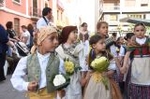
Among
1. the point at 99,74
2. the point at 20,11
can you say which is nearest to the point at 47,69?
the point at 99,74

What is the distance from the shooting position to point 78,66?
5.78 m

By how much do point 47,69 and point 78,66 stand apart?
1819mm

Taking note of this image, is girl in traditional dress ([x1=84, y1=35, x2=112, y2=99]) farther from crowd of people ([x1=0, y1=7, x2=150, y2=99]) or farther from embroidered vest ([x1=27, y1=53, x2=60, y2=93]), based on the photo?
embroidered vest ([x1=27, y1=53, x2=60, y2=93])

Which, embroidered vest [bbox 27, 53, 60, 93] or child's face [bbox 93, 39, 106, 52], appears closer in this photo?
embroidered vest [bbox 27, 53, 60, 93]

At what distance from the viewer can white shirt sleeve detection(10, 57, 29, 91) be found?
385cm

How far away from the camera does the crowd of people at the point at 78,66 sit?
13.1 feet

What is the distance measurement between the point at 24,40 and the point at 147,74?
988 cm

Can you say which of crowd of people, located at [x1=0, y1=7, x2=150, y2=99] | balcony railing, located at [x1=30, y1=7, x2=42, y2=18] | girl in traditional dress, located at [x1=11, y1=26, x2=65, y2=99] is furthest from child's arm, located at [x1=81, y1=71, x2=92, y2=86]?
balcony railing, located at [x1=30, y1=7, x2=42, y2=18]

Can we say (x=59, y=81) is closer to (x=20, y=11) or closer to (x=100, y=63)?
(x=100, y=63)

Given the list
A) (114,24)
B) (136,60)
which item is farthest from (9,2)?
(114,24)

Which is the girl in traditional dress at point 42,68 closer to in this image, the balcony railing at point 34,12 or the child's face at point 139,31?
the child's face at point 139,31

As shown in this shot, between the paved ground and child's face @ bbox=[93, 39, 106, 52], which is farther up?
child's face @ bbox=[93, 39, 106, 52]

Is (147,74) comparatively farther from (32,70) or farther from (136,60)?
(32,70)

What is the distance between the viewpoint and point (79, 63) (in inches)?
235
